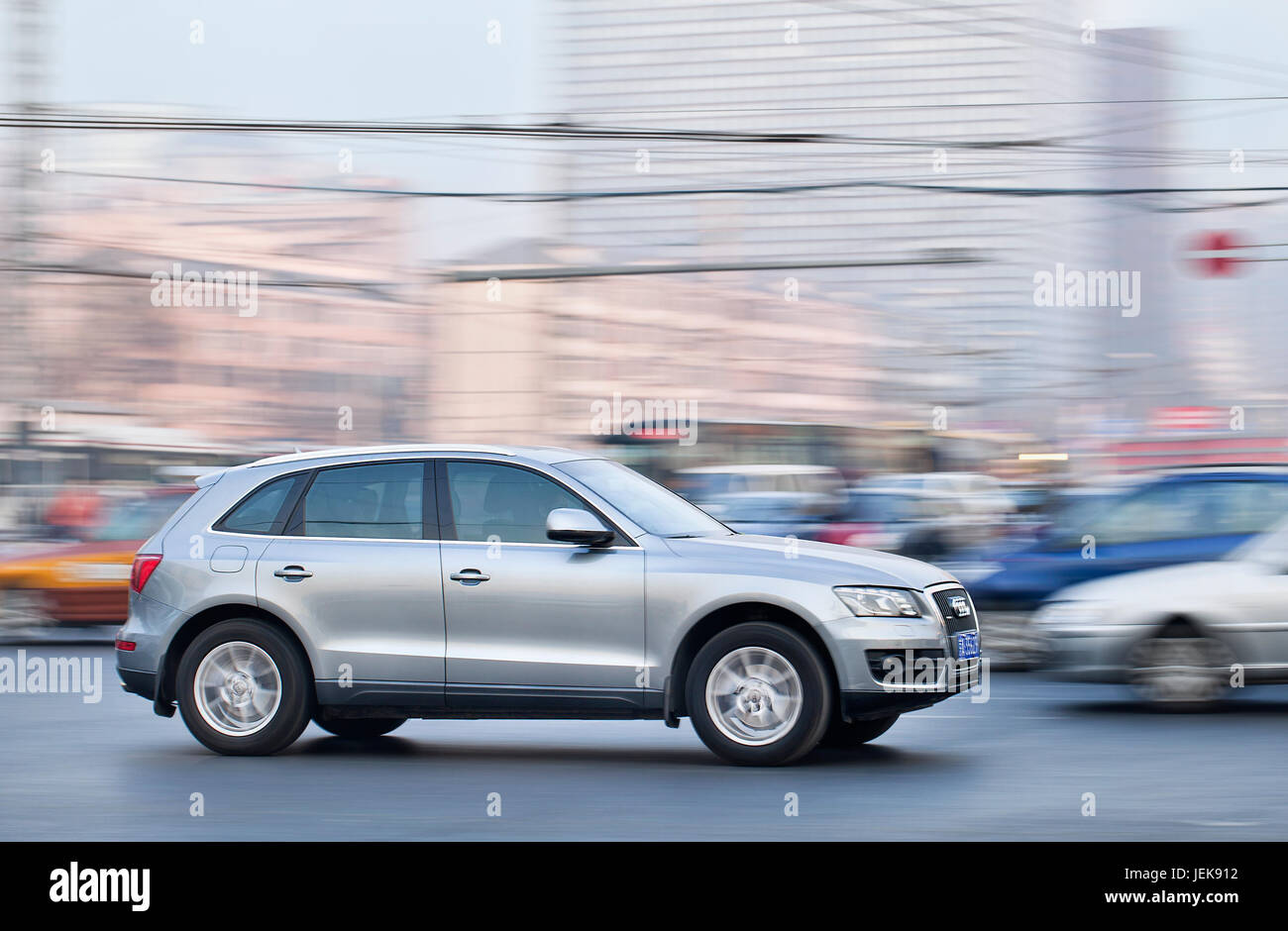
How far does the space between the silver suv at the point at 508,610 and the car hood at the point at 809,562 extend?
2 centimetres

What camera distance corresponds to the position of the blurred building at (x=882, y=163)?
717 inches

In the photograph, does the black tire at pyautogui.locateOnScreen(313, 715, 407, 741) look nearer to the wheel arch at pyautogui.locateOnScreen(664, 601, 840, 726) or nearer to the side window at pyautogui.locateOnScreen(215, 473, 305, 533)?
the side window at pyautogui.locateOnScreen(215, 473, 305, 533)

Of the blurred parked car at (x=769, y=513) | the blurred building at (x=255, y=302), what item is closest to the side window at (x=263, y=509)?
the blurred parked car at (x=769, y=513)

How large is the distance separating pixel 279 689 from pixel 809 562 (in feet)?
9.35

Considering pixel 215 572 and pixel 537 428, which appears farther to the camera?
pixel 537 428

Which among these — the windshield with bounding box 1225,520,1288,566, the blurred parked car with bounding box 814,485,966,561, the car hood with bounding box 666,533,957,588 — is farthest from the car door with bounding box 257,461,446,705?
the blurred parked car with bounding box 814,485,966,561

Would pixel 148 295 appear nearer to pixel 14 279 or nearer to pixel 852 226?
pixel 14 279

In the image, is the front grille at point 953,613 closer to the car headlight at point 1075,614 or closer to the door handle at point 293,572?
the car headlight at point 1075,614

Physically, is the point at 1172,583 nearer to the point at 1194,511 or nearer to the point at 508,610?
the point at 1194,511

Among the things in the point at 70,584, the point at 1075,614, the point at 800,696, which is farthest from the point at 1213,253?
the point at 70,584

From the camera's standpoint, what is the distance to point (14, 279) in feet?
59.4

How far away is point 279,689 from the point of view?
8.30 m

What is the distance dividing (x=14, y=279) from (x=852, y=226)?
9.89 metres
